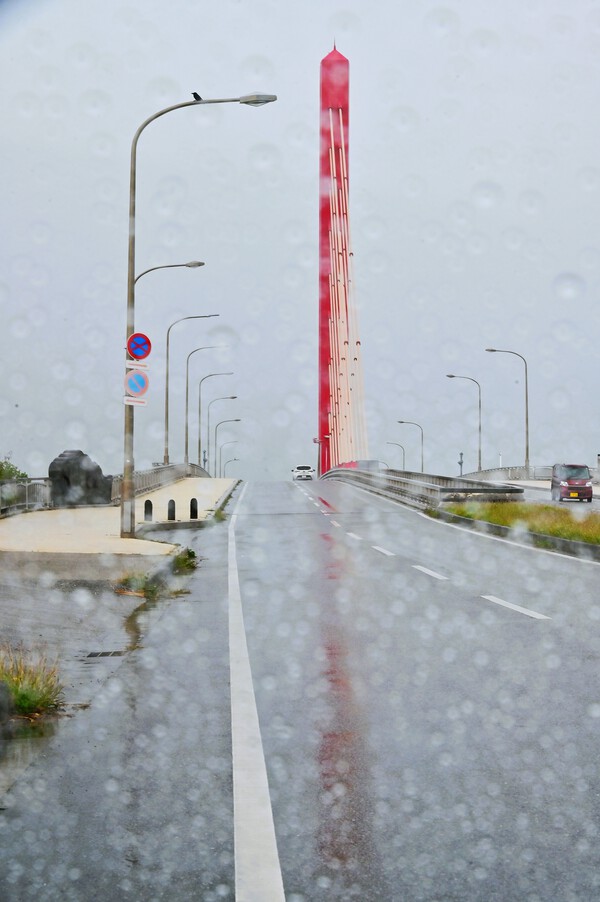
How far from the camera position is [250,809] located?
4629 millimetres

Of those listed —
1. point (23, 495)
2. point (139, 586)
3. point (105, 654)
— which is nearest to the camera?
point (105, 654)

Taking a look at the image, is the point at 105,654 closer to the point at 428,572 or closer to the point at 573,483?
the point at 428,572

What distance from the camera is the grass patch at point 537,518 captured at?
21.1 metres

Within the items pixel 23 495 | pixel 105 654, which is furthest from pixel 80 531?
pixel 105 654

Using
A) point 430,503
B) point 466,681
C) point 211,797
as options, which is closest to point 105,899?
point 211,797

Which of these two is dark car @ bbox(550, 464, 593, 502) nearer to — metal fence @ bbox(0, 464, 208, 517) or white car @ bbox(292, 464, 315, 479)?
metal fence @ bbox(0, 464, 208, 517)

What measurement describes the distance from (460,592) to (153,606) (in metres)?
3.90

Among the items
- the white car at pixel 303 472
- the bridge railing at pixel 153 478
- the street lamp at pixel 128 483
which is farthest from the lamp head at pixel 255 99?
the white car at pixel 303 472

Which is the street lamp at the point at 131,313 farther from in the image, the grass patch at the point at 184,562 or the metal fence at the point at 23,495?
the metal fence at the point at 23,495

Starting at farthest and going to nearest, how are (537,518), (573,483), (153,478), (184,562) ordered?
(153,478) < (573,483) < (537,518) < (184,562)

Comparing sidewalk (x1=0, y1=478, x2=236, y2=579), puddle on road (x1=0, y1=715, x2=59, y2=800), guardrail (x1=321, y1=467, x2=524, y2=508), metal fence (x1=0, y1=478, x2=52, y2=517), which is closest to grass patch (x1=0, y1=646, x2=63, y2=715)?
puddle on road (x1=0, y1=715, x2=59, y2=800)

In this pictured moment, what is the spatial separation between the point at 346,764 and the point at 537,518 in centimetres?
2154

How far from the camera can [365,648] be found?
29.8ft

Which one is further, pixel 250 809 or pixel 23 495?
pixel 23 495
